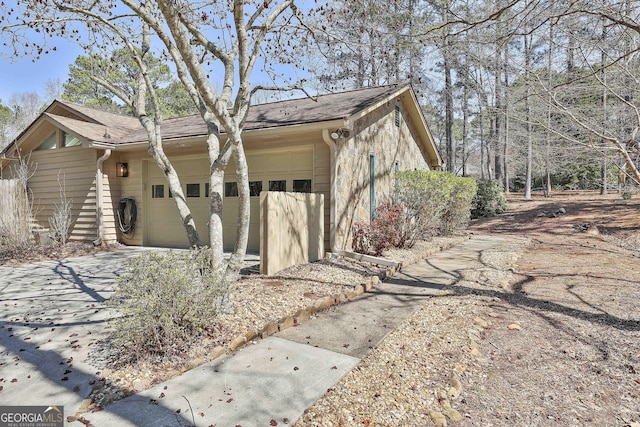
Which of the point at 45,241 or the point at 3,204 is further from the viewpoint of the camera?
the point at 45,241

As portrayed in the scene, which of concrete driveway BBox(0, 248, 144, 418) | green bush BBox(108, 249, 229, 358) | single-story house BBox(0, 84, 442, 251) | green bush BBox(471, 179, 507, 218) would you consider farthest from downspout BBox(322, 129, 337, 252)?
green bush BBox(471, 179, 507, 218)

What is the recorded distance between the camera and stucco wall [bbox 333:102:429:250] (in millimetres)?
7352

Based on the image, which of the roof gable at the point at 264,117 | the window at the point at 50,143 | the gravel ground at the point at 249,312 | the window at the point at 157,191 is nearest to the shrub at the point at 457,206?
the roof gable at the point at 264,117

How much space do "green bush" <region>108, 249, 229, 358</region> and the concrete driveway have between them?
39 centimetres

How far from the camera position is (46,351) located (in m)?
3.26

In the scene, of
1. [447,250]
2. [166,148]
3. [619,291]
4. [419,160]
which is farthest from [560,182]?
[166,148]

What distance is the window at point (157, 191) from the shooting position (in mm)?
9641

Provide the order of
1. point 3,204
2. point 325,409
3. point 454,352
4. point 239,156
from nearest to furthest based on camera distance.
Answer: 1. point 325,409
2. point 454,352
3. point 239,156
4. point 3,204

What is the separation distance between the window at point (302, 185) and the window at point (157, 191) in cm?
415

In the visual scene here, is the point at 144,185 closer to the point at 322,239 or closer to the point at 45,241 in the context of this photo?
the point at 45,241

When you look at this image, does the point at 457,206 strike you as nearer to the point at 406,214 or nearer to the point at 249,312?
the point at 406,214

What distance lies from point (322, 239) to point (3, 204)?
8168 millimetres

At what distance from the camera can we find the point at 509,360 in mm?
3037

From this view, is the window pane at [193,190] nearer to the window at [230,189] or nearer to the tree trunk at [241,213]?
the window at [230,189]
